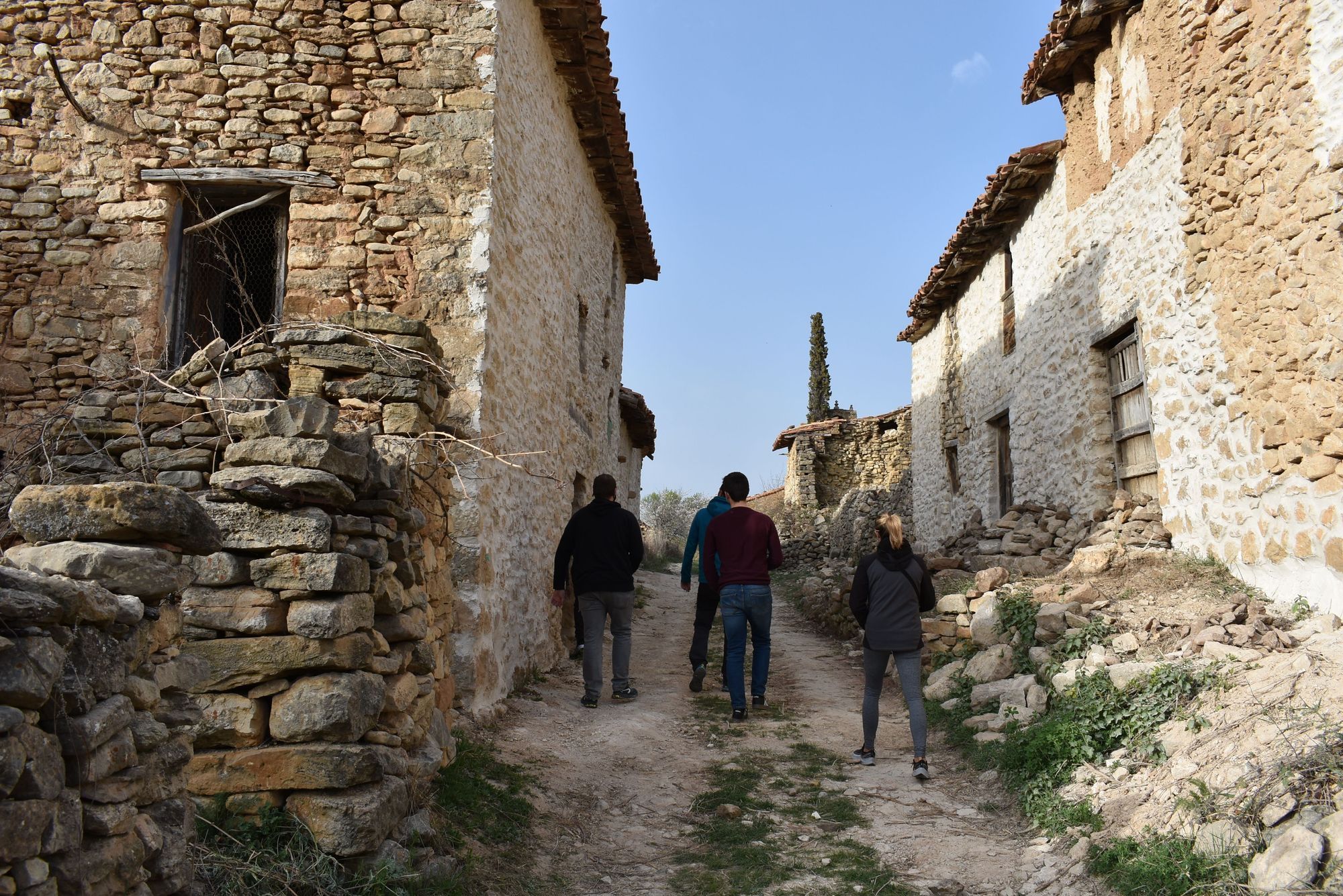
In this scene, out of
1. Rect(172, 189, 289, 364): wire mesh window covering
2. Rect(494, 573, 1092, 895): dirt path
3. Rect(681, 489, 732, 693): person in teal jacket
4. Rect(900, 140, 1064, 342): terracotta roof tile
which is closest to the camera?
Rect(494, 573, 1092, 895): dirt path

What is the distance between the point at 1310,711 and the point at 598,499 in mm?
4734

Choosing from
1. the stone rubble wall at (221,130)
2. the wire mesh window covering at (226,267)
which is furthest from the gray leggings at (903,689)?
the wire mesh window covering at (226,267)

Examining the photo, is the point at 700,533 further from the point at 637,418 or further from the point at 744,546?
the point at 637,418

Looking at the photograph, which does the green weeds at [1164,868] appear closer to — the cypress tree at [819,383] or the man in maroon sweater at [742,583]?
the man in maroon sweater at [742,583]

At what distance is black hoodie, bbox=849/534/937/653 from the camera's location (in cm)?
554

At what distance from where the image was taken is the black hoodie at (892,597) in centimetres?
554

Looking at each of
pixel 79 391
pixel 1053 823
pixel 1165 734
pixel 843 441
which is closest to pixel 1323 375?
pixel 1165 734

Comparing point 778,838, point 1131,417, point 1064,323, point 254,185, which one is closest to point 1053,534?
point 1131,417

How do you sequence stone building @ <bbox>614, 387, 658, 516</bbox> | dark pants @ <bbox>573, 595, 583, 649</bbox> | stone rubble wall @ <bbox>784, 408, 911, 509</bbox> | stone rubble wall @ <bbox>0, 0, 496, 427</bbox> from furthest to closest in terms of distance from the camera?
stone rubble wall @ <bbox>784, 408, 911, 509</bbox> → stone building @ <bbox>614, 387, 658, 516</bbox> → dark pants @ <bbox>573, 595, 583, 649</bbox> → stone rubble wall @ <bbox>0, 0, 496, 427</bbox>

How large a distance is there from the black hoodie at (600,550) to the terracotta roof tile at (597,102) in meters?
4.37

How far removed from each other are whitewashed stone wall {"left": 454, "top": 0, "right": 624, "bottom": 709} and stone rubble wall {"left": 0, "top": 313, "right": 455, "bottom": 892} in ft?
5.29

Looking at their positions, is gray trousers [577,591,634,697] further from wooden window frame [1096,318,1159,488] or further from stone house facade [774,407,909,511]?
stone house facade [774,407,909,511]

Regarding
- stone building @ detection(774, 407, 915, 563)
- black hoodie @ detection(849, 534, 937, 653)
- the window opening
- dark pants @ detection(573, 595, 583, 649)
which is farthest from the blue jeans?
stone building @ detection(774, 407, 915, 563)

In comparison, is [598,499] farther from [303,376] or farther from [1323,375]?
[1323,375]
